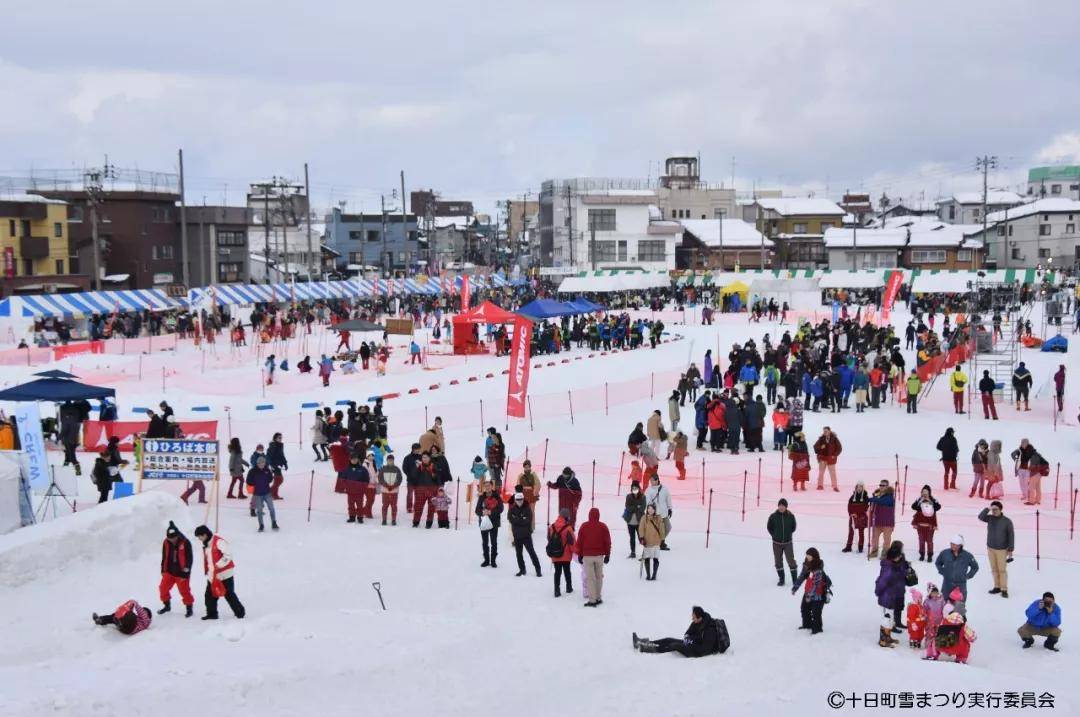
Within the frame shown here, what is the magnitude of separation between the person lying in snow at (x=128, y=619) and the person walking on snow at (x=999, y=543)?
9.05m

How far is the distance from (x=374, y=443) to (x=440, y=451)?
1.11 meters

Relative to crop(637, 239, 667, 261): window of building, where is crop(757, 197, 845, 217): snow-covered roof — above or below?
above

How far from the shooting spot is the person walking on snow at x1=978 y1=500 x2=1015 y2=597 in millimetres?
11695

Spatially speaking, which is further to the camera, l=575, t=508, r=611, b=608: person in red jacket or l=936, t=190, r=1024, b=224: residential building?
l=936, t=190, r=1024, b=224: residential building

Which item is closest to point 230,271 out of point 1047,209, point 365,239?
point 365,239

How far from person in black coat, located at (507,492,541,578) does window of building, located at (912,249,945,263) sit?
73582mm

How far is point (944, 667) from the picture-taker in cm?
931

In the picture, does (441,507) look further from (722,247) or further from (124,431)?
(722,247)

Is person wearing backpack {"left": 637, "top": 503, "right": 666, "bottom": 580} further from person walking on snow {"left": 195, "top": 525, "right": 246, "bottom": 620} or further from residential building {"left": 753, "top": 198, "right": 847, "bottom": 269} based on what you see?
residential building {"left": 753, "top": 198, "right": 847, "bottom": 269}

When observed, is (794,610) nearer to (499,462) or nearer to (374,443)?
(499,462)

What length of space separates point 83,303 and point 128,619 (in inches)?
1320

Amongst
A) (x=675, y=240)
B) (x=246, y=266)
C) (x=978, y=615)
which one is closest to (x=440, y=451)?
(x=978, y=615)

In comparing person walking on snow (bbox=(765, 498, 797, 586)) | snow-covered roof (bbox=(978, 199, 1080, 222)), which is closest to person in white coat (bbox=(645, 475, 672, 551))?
person walking on snow (bbox=(765, 498, 797, 586))

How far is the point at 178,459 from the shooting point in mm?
14133
